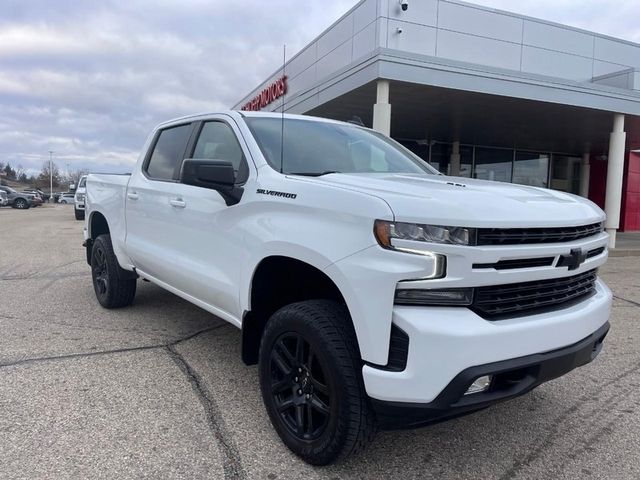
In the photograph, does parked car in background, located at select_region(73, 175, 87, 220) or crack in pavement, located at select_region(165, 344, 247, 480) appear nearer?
crack in pavement, located at select_region(165, 344, 247, 480)

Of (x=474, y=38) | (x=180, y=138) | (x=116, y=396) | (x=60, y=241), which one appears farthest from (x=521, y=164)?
(x=116, y=396)

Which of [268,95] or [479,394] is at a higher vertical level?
[268,95]

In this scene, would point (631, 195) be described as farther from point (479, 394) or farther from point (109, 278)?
point (479, 394)

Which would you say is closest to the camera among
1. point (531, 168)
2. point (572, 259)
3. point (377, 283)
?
point (377, 283)

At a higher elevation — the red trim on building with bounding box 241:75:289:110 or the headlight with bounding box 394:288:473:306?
the red trim on building with bounding box 241:75:289:110

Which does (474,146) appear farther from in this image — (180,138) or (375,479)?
(375,479)

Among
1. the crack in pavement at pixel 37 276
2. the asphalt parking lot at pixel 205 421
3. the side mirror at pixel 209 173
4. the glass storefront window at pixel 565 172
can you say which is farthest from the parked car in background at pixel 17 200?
the side mirror at pixel 209 173

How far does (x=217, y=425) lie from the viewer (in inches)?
123

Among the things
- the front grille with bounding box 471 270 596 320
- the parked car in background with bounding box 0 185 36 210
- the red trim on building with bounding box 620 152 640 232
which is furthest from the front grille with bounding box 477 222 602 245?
the parked car in background with bounding box 0 185 36 210

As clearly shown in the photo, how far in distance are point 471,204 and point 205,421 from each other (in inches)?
80.0

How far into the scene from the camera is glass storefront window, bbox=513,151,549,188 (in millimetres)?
20750

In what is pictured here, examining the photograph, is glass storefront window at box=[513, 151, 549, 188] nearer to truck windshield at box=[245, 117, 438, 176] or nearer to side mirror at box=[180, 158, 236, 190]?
truck windshield at box=[245, 117, 438, 176]

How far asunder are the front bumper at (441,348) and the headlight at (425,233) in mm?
289

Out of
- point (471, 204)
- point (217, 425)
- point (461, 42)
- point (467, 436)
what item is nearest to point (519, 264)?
point (471, 204)
